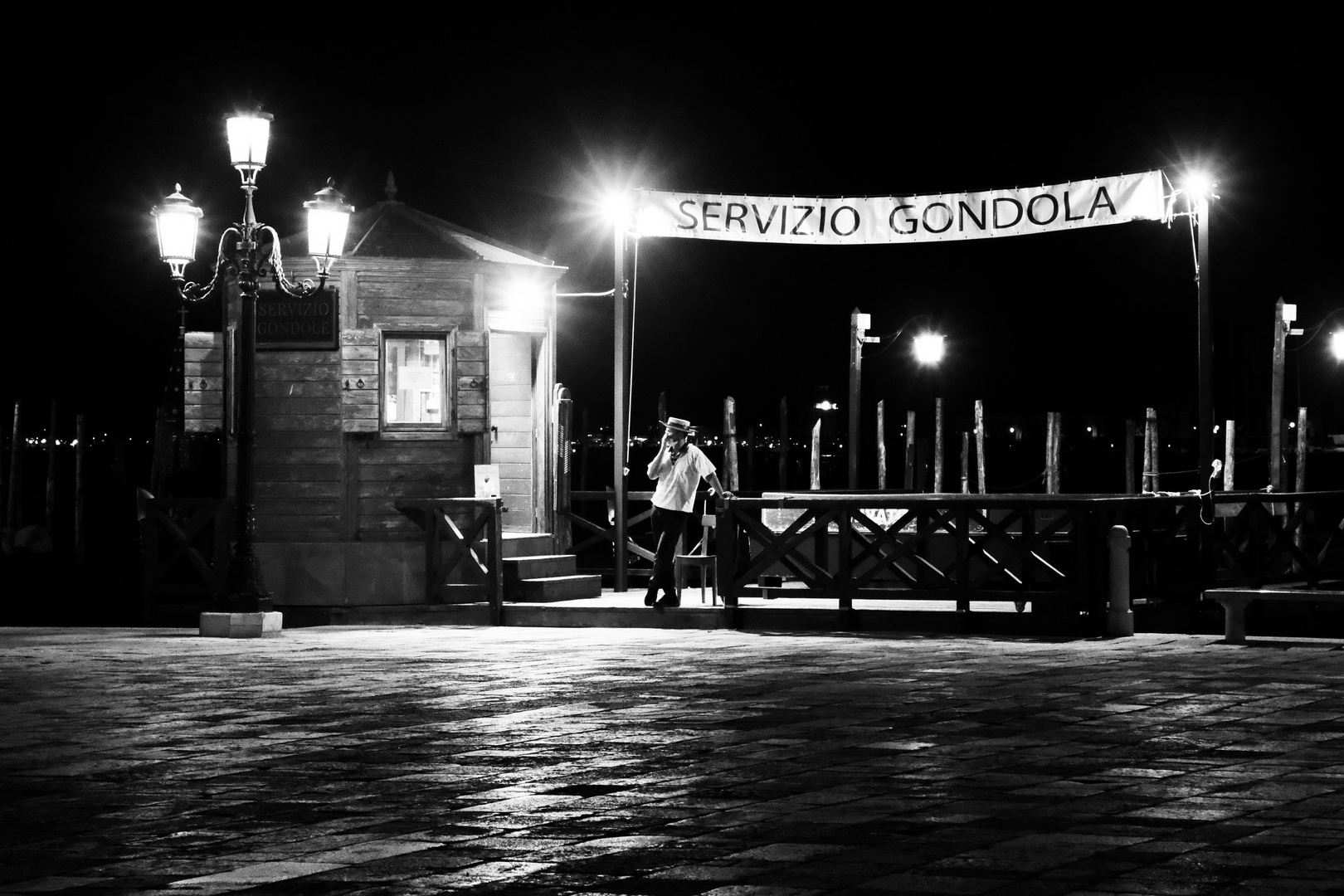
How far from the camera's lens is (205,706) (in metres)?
9.41

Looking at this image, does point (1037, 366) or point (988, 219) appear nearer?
point (988, 219)

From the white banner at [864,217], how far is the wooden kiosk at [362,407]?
1872mm

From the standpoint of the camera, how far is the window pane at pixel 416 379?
16875 millimetres

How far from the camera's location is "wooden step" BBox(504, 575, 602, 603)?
1659cm

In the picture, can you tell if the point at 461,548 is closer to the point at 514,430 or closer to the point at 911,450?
the point at 514,430

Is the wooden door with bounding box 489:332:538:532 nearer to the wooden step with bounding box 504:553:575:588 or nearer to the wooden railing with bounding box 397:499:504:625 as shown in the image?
the wooden step with bounding box 504:553:575:588

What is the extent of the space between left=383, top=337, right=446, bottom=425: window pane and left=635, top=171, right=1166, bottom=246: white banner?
2304 millimetres

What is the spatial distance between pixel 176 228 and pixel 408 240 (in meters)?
3.17

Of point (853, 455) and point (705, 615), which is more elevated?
point (853, 455)

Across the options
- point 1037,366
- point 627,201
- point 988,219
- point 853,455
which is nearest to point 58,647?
point 627,201

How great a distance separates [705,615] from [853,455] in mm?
9592

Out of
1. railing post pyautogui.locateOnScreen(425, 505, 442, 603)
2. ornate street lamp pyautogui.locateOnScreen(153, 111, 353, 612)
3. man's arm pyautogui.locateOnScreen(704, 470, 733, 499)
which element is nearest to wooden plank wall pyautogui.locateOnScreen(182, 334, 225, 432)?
ornate street lamp pyautogui.locateOnScreen(153, 111, 353, 612)

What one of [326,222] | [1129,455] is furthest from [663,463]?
[1129,455]

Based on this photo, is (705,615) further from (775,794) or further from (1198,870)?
(1198,870)
